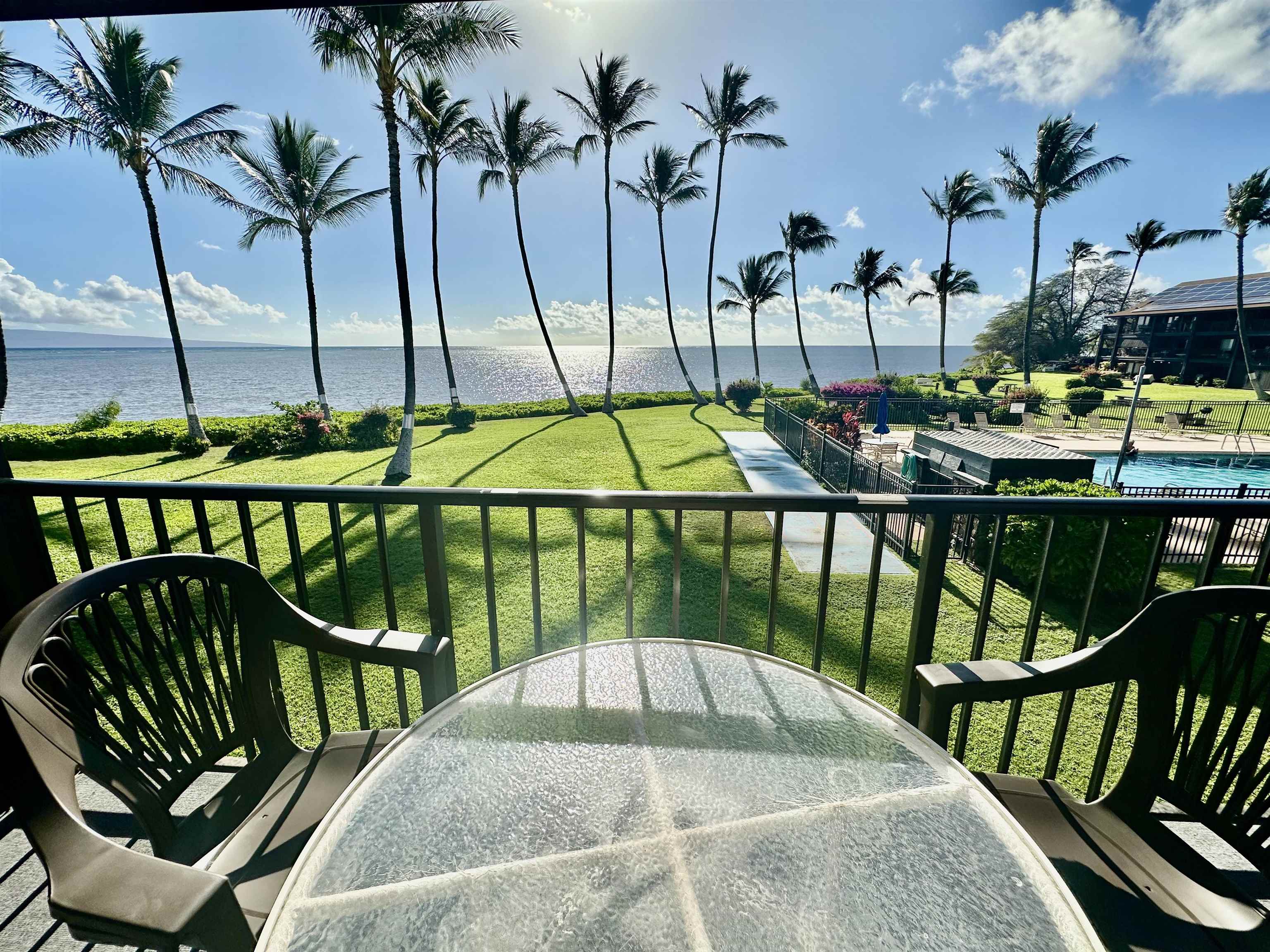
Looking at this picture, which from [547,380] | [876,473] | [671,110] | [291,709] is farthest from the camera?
[547,380]

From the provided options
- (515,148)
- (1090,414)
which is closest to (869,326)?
(1090,414)

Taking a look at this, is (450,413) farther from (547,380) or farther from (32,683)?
(547,380)

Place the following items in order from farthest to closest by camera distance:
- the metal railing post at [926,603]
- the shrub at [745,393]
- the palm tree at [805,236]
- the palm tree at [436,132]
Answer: the palm tree at [805,236] → the shrub at [745,393] → the palm tree at [436,132] → the metal railing post at [926,603]

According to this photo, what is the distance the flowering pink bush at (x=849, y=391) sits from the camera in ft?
65.7

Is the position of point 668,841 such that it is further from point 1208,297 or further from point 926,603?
point 1208,297

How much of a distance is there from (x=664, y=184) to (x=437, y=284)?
33.2ft

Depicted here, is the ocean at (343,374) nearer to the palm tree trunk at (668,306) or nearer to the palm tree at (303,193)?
the palm tree at (303,193)

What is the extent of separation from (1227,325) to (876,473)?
37550mm

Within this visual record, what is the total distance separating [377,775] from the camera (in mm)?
984

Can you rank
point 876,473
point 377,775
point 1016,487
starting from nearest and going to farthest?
point 377,775, point 1016,487, point 876,473

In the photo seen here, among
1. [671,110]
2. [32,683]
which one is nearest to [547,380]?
[671,110]

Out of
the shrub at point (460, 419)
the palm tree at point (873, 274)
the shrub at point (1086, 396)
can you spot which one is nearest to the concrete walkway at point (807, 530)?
the shrub at point (460, 419)

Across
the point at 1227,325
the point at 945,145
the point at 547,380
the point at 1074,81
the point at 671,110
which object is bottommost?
the point at 547,380

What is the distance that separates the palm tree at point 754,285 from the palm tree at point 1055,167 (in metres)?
13.2
